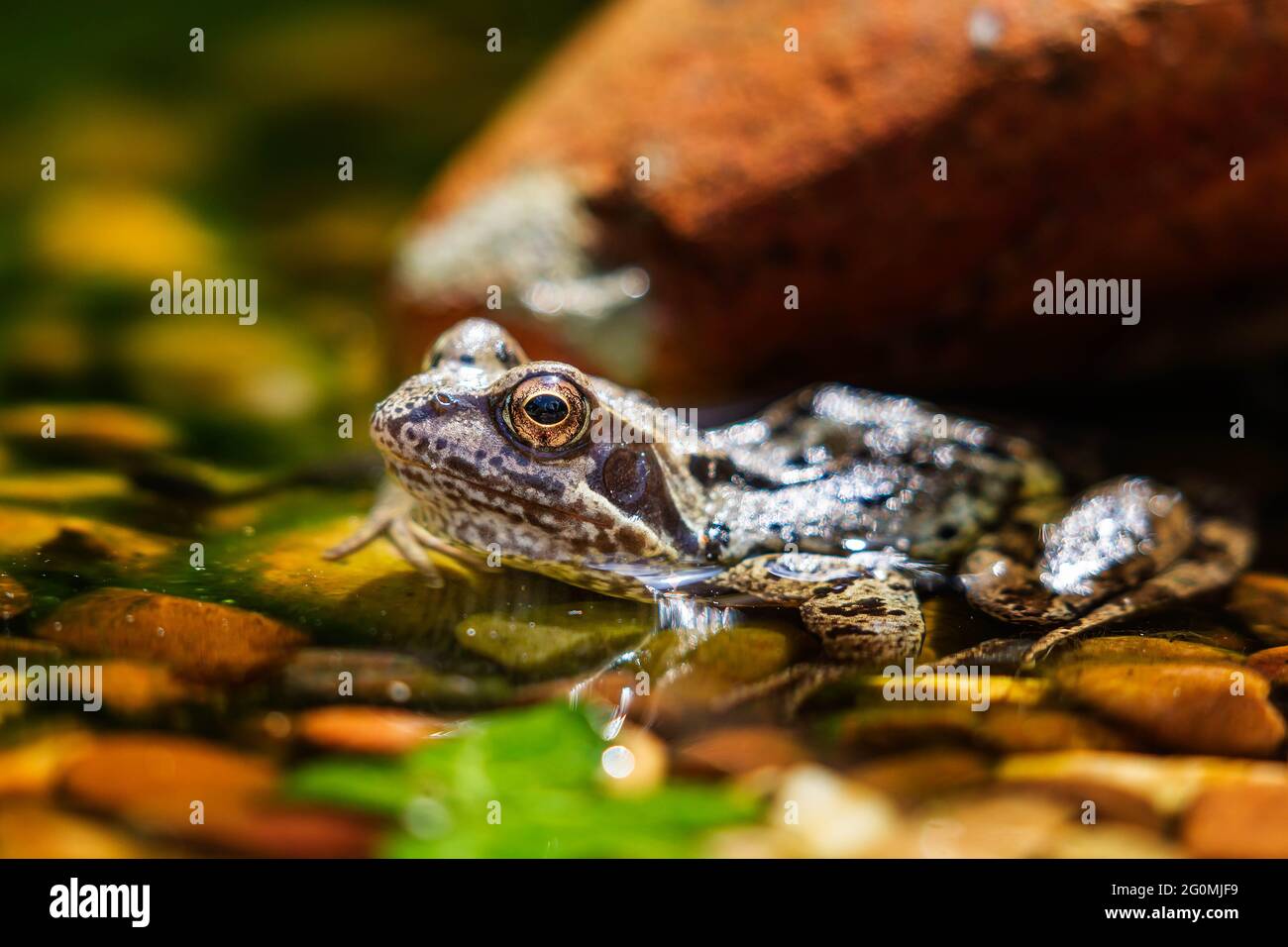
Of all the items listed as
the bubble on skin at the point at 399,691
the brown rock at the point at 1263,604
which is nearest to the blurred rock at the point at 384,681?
the bubble on skin at the point at 399,691

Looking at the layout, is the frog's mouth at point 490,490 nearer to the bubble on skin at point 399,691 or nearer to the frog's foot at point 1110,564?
the bubble on skin at point 399,691

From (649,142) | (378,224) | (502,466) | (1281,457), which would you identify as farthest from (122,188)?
(1281,457)

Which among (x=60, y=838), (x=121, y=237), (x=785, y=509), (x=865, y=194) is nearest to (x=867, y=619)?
(x=785, y=509)

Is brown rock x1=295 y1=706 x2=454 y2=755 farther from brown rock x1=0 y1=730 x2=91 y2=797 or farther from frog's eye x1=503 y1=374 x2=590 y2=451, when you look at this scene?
frog's eye x1=503 y1=374 x2=590 y2=451

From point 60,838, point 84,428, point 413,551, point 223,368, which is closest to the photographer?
point 60,838

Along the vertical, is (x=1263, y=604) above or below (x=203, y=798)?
above

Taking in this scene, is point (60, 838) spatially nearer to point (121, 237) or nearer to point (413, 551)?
point (413, 551)
